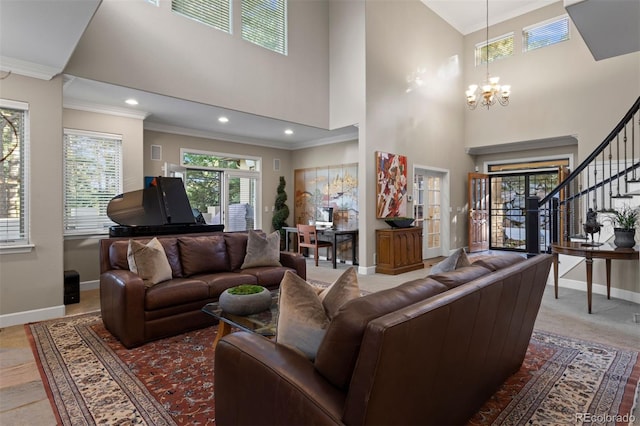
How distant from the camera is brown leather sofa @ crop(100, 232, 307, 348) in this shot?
2.87 meters

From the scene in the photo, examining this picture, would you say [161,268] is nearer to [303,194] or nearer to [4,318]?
[4,318]

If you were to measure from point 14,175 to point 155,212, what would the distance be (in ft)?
4.61

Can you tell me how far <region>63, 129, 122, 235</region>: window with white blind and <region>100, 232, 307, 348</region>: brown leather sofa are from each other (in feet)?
6.62

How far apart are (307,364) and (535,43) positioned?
8.74 meters

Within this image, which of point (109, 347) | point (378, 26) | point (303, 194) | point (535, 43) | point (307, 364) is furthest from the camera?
point (303, 194)

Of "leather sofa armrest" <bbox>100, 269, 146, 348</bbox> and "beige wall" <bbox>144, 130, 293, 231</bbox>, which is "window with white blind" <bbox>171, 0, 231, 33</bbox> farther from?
"leather sofa armrest" <bbox>100, 269, 146, 348</bbox>

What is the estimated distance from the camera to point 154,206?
14.5ft

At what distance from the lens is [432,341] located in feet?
3.92

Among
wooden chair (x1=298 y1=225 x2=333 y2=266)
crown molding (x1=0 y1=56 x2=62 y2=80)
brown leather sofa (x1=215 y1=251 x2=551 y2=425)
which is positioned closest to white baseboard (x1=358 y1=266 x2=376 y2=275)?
wooden chair (x1=298 y1=225 x2=333 y2=266)

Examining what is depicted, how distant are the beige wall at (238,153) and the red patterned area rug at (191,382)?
3818 mm

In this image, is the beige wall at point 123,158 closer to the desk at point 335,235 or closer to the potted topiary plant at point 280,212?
the potted topiary plant at point 280,212

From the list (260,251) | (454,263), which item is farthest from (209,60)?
(454,263)

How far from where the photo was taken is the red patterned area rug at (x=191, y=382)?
76.3 inches

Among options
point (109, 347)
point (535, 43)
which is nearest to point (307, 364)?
point (109, 347)
